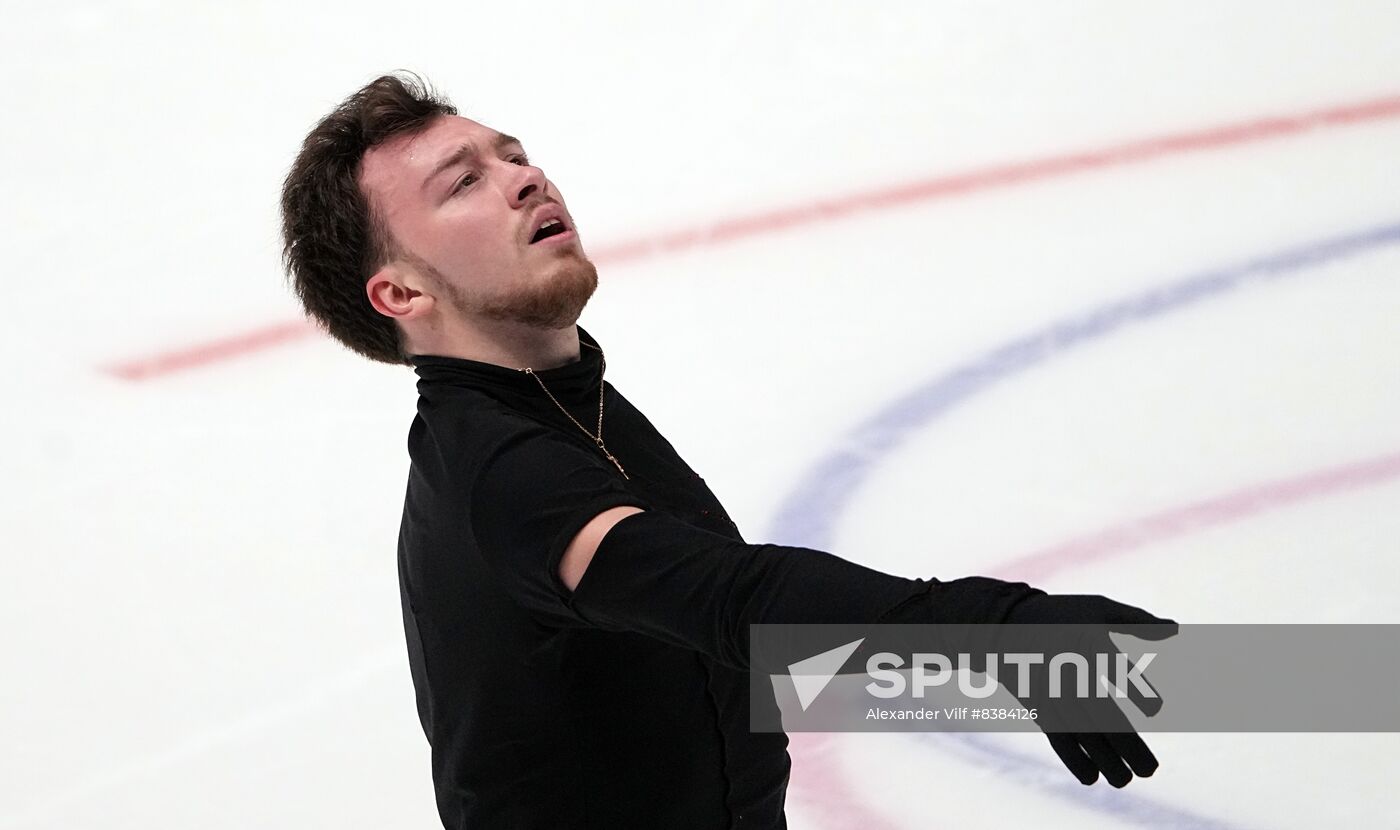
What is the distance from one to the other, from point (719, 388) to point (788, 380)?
14cm

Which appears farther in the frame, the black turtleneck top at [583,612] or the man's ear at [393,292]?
the man's ear at [393,292]

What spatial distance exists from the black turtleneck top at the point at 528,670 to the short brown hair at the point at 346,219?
0.16 m

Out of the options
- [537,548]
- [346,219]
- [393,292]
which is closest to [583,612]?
[537,548]

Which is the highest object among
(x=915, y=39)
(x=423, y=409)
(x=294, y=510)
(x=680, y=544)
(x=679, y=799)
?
(x=915, y=39)

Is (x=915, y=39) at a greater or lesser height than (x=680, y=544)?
greater

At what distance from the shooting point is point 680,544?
1.42 metres

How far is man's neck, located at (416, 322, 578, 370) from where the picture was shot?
71.5 inches

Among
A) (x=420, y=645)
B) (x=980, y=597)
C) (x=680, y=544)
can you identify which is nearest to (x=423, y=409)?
(x=420, y=645)

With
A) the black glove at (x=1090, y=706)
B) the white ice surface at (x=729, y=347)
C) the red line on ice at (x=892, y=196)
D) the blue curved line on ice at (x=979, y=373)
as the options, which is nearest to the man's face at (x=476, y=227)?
the black glove at (x=1090, y=706)

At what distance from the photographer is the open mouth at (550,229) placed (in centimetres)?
189

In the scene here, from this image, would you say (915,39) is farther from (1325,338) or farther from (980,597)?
(980,597)

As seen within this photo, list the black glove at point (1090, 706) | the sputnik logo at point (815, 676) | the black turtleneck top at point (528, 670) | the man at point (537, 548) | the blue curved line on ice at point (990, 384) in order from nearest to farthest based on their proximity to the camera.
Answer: the black glove at point (1090, 706)
the man at point (537, 548)
the black turtleneck top at point (528, 670)
the sputnik logo at point (815, 676)
the blue curved line on ice at point (990, 384)

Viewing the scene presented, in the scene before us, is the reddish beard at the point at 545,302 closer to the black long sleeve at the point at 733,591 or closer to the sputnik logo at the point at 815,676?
the black long sleeve at the point at 733,591

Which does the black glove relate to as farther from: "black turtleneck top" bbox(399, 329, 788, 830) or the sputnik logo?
the sputnik logo
